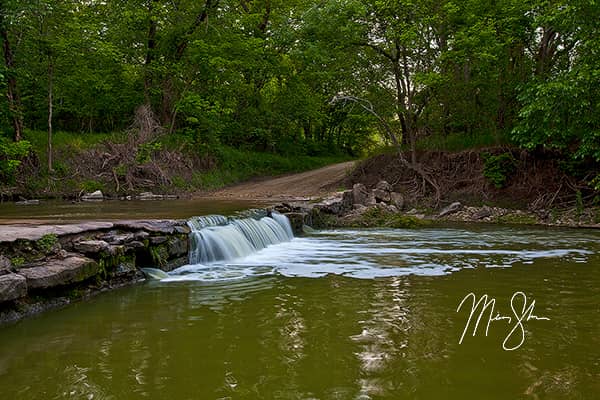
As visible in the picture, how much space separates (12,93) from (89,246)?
45.3ft

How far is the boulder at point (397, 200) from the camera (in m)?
18.9

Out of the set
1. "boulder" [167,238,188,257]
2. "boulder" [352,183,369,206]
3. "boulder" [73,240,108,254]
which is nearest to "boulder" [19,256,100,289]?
"boulder" [73,240,108,254]

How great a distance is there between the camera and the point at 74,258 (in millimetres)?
7242

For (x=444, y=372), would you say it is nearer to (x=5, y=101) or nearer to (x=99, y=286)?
(x=99, y=286)

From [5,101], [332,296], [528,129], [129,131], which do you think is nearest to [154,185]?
[129,131]

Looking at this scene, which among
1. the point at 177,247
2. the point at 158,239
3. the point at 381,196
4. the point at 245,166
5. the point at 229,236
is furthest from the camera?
the point at 245,166

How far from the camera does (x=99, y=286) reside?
25.5 ft

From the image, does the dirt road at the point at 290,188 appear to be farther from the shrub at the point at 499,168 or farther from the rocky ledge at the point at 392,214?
the shrub at the point at 499,168

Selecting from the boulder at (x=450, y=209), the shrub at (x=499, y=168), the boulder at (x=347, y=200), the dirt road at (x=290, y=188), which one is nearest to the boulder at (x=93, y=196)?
the dirt road at (x=290, y=188)

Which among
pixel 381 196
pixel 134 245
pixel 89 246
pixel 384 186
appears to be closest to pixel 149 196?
pixel 381 196

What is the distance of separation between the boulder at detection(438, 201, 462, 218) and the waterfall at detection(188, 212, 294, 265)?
20.3 feet

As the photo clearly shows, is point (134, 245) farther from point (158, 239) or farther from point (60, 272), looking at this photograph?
point (60, 272)

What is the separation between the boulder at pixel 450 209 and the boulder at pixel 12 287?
13.9 meters

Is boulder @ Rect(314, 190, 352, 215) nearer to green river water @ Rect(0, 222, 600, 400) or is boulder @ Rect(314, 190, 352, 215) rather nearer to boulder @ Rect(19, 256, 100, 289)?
green river water @ Rect(0, 222, 600, 400)
